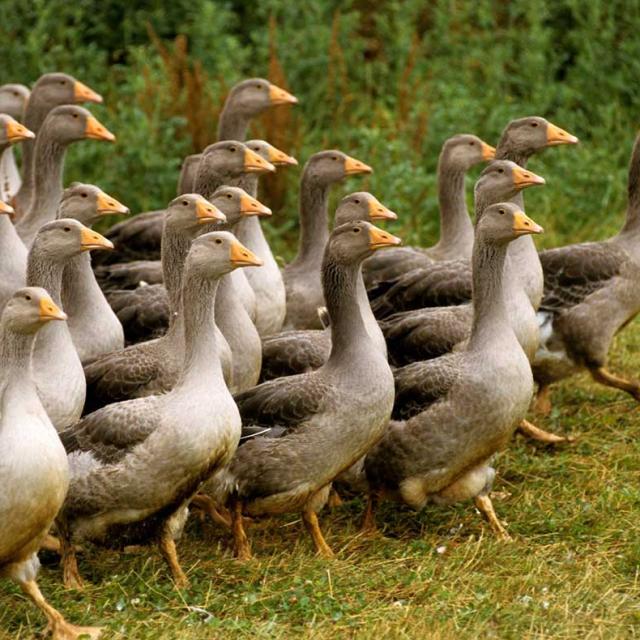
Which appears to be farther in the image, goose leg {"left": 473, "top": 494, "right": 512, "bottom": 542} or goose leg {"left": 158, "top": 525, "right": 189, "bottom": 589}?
goose leg {"left": 473, "top": 494, "right": 512, "bottom": 542}

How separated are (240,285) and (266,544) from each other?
1.67 meters

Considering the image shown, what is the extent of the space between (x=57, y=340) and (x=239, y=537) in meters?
1.33

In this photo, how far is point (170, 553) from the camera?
679 cm

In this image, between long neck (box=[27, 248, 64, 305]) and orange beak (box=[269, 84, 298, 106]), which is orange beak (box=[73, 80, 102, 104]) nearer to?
orange beak (box=[269, 84, 298, 106])

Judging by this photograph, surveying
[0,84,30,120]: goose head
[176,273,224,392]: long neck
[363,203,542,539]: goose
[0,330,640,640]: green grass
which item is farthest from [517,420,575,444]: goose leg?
[0,84,30,120]: goose head

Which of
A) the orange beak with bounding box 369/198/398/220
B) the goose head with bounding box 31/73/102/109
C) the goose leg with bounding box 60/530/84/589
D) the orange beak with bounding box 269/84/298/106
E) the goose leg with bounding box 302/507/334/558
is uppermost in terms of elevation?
the goose head with bounding box 31/73/102/109

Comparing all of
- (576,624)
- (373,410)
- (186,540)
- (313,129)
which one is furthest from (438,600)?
(313,129)

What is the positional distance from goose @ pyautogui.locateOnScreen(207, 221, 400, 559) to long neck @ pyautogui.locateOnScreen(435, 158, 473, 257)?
2549 millimetres

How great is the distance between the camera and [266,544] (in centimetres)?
754

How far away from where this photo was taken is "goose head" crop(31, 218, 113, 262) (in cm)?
734

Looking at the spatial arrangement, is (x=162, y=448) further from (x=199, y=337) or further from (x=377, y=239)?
(x=377, y=239)

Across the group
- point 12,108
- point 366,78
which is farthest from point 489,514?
point 366,78

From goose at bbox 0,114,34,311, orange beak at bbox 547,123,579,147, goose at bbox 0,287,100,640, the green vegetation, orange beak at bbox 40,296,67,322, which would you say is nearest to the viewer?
goose at bbox 0,287,100,640

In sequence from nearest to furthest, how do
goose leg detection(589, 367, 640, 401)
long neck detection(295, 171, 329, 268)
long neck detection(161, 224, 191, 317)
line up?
long neck detection(161, 224, 191, 317) → goose leg detection(589, 367, 640, 401) → long neck detection(295, 171, 329, 268)
